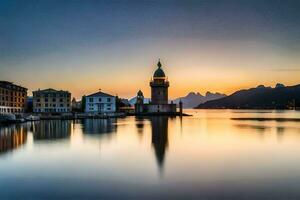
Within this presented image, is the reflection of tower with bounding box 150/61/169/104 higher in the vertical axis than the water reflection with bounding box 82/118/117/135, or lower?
higher

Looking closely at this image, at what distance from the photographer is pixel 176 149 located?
22.7 meters

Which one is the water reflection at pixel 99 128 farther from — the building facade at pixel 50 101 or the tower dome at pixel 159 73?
the tower dome at pixel 159 73

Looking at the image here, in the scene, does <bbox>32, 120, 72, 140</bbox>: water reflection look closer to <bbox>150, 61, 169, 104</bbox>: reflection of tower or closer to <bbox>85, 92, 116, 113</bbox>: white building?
<bbox>85, 92, 116, 113</bbox>: white building

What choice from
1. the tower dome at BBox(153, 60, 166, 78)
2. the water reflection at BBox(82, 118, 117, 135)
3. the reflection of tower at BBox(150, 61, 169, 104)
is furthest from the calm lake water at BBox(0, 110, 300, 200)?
the tower dome at BBox(153, 60, 166, 78)

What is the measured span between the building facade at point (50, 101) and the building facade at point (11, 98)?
3289 mm

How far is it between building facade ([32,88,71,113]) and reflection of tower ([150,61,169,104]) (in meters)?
22.6

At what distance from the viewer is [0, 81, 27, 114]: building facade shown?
6312cm

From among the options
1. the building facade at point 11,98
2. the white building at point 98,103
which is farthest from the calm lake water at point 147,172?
the white building at point 98,103

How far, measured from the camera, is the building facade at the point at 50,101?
7156 centimetres

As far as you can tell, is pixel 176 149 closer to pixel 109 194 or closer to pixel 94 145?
pixel 94 145

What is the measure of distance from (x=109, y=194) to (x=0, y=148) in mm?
13183

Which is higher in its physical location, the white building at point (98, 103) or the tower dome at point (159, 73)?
the tower dome at point (159, 73)

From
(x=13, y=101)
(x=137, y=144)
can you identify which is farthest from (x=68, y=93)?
(x=137, y=144)

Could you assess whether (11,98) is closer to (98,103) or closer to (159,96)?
(98,103)
